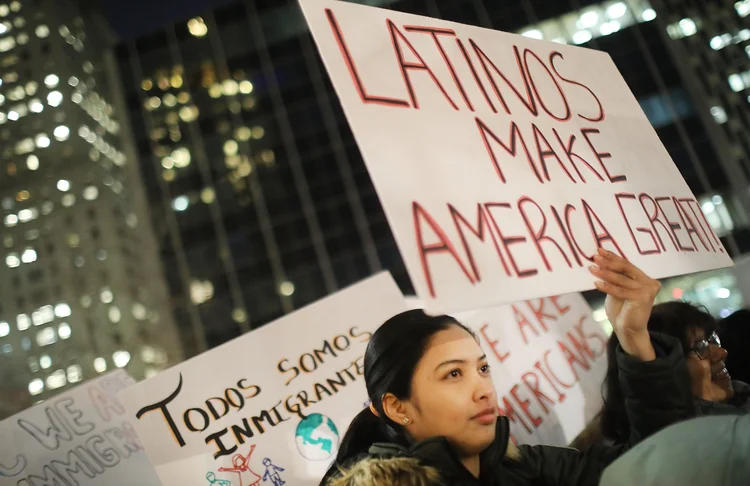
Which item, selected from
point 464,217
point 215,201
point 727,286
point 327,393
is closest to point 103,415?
point 327,393

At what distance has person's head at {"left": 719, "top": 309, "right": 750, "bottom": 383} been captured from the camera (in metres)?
3.02

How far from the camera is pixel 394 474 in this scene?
4.99ft

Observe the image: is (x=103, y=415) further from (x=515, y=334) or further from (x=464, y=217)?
(x=464, y=217)

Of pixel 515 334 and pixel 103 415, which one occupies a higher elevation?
pixel 103 415

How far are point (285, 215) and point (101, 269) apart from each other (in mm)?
26026

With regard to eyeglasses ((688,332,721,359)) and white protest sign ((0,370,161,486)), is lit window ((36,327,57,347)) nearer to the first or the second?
white protest sign ((0,370,161,486))

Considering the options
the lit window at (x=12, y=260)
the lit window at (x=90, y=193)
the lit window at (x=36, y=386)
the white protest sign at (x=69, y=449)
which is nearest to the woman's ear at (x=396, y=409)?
the white protest sign at (x=69, y=449)

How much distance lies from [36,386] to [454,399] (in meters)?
49.5

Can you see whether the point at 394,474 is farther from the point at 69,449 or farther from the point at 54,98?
the point at 54,98

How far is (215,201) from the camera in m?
26.0

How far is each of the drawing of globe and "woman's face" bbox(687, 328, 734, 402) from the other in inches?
55.0

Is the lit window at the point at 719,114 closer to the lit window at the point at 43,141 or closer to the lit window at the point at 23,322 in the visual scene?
the lit window at the point at 23,322

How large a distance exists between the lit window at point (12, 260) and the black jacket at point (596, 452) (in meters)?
51.7

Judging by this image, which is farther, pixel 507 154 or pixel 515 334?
pixel 515 334
